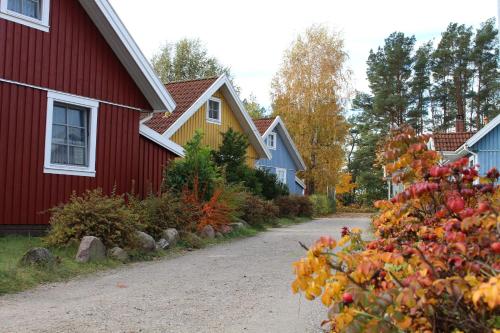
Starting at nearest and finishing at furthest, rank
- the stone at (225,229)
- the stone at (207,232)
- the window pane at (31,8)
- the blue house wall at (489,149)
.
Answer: the window pane at (31,8)
the stone at (207,232)
the stone at (225,229)
the blue house wall at (489,149)

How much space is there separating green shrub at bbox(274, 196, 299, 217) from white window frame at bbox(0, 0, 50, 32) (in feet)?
44.3

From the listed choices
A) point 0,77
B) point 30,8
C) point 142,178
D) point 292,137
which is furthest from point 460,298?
point 292,137

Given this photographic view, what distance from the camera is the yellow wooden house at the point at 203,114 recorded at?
67.6ft

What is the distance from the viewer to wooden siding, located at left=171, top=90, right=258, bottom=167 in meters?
21.1

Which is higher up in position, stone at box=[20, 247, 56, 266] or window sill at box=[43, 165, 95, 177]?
window sill at box=[43, 165, 95, 177]

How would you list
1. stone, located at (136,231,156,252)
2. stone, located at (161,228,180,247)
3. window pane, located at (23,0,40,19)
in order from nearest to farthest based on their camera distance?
stone, located at (136,231,156,252), stone, located at (161,228,180,247), window pane, located at (23,0,40,19)

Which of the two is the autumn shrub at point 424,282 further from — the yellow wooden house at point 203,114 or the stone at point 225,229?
the yellow wooden house at point 203,114

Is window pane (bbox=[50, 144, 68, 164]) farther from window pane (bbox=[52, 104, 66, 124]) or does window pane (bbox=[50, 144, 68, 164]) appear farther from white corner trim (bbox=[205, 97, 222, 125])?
white corner trim (bbox=[205, 97, 222, 125])

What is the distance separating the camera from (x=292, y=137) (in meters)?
35.9

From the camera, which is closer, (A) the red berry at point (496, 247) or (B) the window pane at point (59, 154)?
(A) the red berry at point (496, 247)

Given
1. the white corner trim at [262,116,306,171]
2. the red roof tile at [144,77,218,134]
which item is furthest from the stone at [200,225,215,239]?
the white corner trim at [262,116,306,171]

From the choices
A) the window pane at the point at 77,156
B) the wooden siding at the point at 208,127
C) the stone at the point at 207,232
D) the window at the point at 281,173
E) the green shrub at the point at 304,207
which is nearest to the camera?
the window pane at the point at 77,156

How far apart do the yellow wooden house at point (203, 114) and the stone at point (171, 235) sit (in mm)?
7825

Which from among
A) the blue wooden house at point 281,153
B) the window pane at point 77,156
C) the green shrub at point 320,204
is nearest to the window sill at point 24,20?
the window pane at point 77,156
